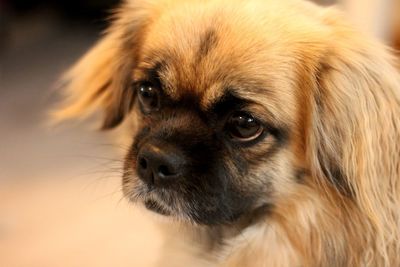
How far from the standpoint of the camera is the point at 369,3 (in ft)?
5.72

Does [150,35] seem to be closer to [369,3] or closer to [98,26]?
[369,3]

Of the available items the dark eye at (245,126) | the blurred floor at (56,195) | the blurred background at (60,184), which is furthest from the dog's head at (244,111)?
the blurred floor at (56,195)

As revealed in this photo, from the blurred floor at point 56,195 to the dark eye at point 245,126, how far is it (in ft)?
1.20

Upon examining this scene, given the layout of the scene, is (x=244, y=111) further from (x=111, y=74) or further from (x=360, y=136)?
(x=111, y=74)

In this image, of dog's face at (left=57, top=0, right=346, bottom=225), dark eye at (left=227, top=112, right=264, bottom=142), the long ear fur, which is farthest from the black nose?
the long ear fur

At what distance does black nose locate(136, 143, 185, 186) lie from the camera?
934 mm

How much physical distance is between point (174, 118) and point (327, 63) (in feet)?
0.91

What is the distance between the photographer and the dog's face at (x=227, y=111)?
960 millimetres

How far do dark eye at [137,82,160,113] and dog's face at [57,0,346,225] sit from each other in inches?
0.7

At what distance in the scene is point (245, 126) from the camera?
0.97 m

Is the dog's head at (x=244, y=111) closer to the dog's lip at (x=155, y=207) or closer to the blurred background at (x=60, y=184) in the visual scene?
the dog's lip at (x=155, y=207)

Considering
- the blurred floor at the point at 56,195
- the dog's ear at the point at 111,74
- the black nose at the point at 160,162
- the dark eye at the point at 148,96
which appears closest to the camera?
the black nose at the point at 160,162

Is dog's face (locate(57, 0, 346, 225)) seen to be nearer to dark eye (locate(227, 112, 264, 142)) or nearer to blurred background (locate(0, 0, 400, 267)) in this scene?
dark eye (locate(227, 112, 264, 142))

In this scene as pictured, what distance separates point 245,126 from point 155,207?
21 cm
